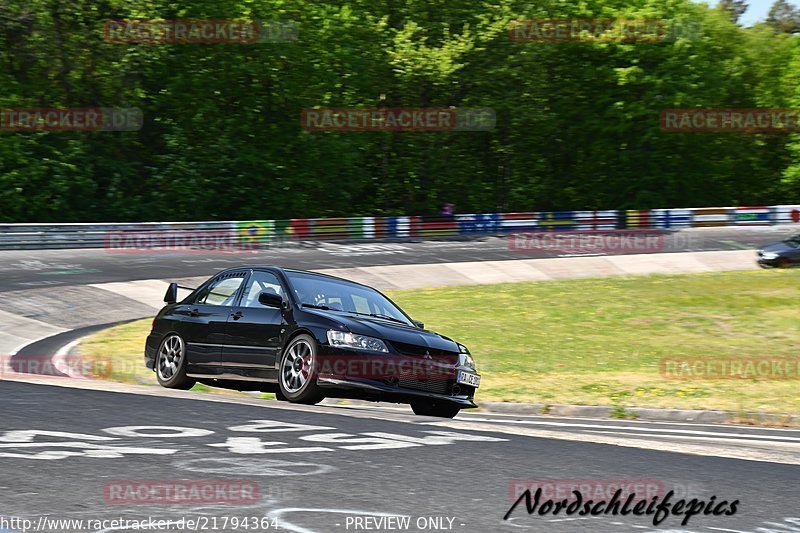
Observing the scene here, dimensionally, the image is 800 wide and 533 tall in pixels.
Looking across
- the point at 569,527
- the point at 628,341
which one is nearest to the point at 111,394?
the point at 569,527

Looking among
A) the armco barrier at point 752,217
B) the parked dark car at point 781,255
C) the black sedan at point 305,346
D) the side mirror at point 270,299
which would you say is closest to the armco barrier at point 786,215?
the armco barrier at point 752,217

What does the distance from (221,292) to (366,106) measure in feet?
144

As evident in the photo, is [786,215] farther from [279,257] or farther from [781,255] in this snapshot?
[279,257]

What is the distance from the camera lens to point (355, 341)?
10.8 meters

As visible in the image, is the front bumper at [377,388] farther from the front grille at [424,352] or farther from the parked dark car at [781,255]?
the parked dark car at [781,255]

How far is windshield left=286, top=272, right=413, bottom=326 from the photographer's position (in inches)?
462

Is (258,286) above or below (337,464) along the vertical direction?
above

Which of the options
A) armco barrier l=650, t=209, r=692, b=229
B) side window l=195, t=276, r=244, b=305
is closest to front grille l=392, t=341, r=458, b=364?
side window l=195, t=276, r=244, b=305

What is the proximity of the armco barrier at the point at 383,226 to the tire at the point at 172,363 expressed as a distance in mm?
23270

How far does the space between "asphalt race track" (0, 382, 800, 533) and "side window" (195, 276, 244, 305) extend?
2.10 meters

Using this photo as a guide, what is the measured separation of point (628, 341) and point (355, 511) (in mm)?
15632

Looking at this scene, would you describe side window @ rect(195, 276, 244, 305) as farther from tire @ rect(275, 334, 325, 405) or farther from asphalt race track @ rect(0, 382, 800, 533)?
asphalt race track @ rect(0, 382, 800, 533)

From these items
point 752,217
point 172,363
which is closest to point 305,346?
point 172,363

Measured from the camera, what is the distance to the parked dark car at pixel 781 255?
34000 mm
